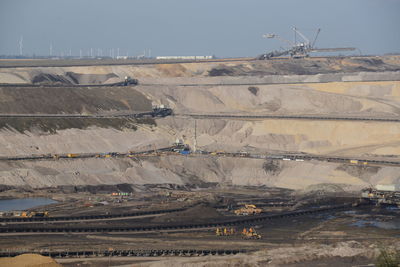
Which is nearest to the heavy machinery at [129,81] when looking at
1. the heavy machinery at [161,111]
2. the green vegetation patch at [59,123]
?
the heavy machinery at [161,111]

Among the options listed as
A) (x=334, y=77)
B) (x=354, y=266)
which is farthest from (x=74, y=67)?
(x=354, y=266)

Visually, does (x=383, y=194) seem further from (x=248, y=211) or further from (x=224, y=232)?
(x=224, y=232)

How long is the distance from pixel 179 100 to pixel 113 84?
41.7 feet

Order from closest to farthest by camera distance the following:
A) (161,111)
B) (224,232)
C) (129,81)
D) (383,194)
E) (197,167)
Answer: (224,232) < (383,194) < (197,167) < (161,111) < (129,81)

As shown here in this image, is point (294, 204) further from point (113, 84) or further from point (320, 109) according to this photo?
point (113, 84)

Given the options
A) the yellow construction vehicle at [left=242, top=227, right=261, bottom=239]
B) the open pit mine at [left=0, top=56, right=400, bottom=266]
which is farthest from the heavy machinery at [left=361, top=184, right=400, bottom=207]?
the yellow construction vehicle at [left=242, top=227, right=261, bottom=239]

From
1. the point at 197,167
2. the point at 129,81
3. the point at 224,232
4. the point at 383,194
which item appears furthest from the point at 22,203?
the point at 129,81

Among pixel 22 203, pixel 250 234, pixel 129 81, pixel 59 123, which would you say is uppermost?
pixel 129 81

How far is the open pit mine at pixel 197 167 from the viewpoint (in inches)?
2569

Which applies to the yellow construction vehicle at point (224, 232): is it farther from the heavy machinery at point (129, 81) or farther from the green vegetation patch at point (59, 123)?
the heavy machinery at point (129, 81)

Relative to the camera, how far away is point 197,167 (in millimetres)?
106250

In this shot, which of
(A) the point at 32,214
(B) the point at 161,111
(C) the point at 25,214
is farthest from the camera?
(B) the point at 161,111

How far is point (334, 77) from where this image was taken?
167 metres

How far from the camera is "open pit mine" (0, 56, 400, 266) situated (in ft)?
214
